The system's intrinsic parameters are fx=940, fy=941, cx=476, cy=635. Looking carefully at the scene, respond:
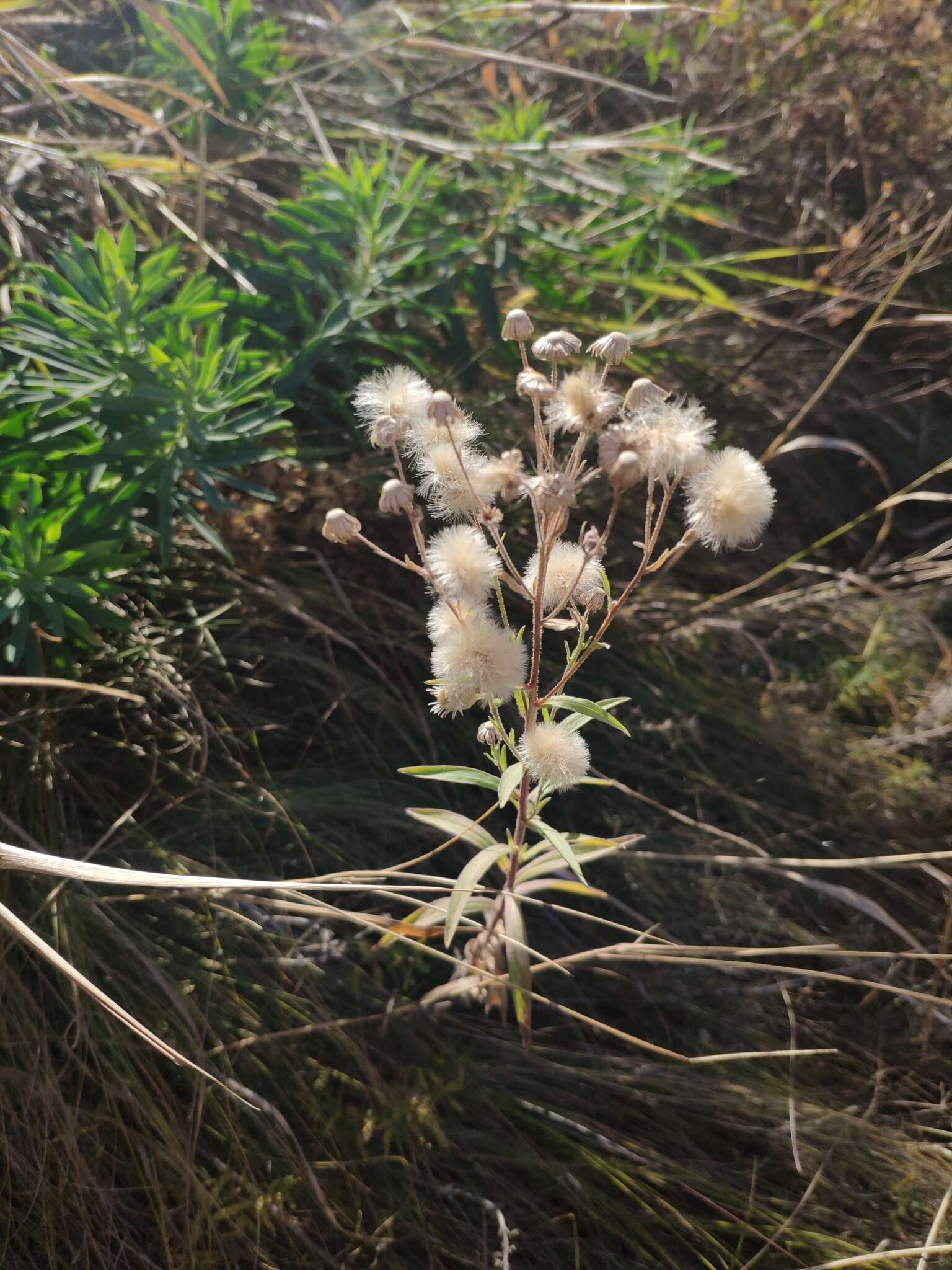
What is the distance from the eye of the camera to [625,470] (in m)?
0.85

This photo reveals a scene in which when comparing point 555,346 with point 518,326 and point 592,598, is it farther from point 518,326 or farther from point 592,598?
point 592,598

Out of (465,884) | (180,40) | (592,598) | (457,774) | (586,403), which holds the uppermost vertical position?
(180,40)

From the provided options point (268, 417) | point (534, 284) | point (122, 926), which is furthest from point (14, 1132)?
point (534, 284)

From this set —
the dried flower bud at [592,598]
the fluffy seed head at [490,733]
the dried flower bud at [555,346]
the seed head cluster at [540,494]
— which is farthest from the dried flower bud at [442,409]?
the fluffy seed head at [490,733]

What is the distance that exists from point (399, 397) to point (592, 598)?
0.30m

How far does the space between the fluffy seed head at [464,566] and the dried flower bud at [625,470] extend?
16 cm

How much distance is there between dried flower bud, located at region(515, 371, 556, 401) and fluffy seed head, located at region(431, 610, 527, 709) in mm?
226

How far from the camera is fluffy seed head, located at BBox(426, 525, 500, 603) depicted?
96 cm

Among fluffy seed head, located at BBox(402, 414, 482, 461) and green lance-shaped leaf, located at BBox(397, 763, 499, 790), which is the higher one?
fluffy seed head, located at BBox(402, 414, 482, 461)

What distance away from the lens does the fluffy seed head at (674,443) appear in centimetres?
90

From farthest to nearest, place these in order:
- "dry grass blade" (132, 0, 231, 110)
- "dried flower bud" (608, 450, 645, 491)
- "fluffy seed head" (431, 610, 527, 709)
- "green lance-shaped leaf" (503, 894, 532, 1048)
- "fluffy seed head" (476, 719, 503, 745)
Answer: "dry grass blade" (132, 0, 231, 110), "green lance-shaped leaf" (503, 894, 532, 1048), "fluffy seed head" (476, 719, 503, 745), "fluffy seed head" (431, 610, 527, 709), "dried flower bud" (608, 450, 645, 491)

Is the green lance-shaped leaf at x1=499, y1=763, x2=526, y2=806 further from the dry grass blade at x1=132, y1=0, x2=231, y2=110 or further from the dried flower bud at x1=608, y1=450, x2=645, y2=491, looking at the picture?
the dry grass blade at x1=132, y1=0, x2=231, y2=110

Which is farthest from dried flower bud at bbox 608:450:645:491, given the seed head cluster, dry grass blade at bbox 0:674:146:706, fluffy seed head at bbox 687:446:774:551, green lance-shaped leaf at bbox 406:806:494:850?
dry grass blade at bbox 0:674:146:706

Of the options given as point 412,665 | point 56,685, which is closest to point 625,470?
point 56,685
